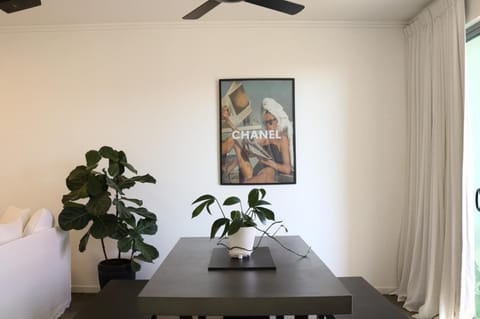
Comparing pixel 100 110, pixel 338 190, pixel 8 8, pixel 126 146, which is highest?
pixel 8 8

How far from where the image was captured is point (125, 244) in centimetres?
312

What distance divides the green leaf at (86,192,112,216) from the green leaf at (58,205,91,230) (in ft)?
0.47

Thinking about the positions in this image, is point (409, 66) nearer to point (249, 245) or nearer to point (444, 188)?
point (444, 188)

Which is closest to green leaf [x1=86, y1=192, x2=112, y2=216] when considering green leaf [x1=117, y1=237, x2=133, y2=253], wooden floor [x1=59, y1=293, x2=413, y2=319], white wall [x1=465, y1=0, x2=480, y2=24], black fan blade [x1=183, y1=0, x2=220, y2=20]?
green leaf [x1=117, y1=237, x2=133, y2=253]

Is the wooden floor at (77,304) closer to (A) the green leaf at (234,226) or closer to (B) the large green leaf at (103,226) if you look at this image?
(B) the large green leaf at (103,226)

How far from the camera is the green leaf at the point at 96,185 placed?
3.04m

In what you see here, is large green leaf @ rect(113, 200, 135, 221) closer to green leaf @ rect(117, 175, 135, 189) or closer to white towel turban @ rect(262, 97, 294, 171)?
green leaf @ rect(117, 175, 135, 189)

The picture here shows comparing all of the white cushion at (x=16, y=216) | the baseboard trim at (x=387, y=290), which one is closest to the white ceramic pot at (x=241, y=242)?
the white cushion at (x=16, y=216)

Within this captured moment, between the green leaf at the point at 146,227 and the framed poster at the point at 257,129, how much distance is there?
85cm

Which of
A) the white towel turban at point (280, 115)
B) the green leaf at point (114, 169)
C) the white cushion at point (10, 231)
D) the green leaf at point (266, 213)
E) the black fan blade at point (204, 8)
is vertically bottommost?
the white cushion at point (10, 231)

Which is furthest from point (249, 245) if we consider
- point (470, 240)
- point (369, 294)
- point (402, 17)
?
point (402, 17)

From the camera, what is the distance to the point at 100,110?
3.72 meters

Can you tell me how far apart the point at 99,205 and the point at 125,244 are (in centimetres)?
39

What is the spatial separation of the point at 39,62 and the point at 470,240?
4.07 metres
